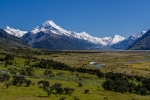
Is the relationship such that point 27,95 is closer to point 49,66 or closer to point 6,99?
point 6,99

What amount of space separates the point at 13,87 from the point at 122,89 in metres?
31.3

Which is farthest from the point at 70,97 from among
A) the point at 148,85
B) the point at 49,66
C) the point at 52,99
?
the point at 49,66

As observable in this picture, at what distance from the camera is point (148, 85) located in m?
73.1

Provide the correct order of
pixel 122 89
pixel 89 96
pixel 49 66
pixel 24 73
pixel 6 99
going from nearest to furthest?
pixel 6 99 → pixel 89 96 → pixel 122 89 → pixel 24 73 → pixel 49 66

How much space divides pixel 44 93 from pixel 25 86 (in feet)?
30.1

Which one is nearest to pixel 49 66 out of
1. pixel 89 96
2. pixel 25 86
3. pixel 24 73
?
pixel 24 73

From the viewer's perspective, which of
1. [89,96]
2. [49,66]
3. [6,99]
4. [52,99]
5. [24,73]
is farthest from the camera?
[49,66]

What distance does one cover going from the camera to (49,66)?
12738 centimetres

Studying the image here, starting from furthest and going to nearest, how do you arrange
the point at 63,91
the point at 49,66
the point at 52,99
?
the point at 49,66
the point at 63,91
the point at 52,99

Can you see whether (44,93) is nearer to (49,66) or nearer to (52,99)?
(52,99)

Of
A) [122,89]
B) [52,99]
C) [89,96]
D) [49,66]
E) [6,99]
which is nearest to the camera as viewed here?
[6,99]

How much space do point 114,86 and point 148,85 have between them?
11.3 meters

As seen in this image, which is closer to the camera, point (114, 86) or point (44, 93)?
point (44, 93)

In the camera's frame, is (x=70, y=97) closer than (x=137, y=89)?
Yes
